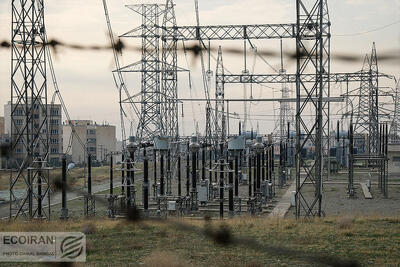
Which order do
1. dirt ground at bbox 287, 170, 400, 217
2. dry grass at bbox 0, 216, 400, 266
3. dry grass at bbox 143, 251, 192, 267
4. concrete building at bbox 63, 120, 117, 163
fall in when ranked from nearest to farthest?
dry grass at bbox 143, 251, 192, 267, dry grass at bbox 0, 216, 400, 266, dirt ground at bbox 287, 170, 400, 217, concrete building at bbox 63, 120, 117, 163

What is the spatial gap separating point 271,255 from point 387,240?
8.52 ft

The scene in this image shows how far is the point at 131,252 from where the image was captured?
966 cm

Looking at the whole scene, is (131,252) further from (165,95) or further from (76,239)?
(165,95)

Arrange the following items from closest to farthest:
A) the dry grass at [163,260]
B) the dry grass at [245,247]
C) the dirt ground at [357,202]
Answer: the dry grass at [163,260] → the dry grass at [245,247] → the dirt ground at [357,202]

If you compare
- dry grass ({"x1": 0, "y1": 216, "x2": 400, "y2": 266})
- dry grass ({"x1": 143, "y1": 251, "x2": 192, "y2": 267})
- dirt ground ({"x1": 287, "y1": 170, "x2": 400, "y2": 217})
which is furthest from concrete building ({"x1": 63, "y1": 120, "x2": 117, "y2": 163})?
dry grass ({"x1": 143, "y1": 251, "x2": 192, "y2": 267})

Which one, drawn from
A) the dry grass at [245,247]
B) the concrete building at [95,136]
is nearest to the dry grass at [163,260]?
the dry grass at [245,247]

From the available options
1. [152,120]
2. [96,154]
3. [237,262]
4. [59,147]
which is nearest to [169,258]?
[237,262]

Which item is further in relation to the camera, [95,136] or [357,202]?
[95,136]

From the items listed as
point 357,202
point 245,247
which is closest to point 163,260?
point 245,247

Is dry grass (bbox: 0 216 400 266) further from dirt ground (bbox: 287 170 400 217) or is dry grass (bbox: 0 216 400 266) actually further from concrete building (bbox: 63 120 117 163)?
concrete building (bbox: 63 120 117 163)

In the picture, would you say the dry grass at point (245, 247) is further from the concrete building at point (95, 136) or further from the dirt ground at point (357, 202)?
the concrete building at point (95, 136)

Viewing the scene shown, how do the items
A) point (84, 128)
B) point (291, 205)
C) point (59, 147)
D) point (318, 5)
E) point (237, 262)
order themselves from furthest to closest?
point (84, 128) → point (59, 147) → point (291, 205) → point (318, 5) → point (237, 262)

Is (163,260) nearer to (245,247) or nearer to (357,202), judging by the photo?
(245,247)

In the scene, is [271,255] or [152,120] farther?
[152,120]
